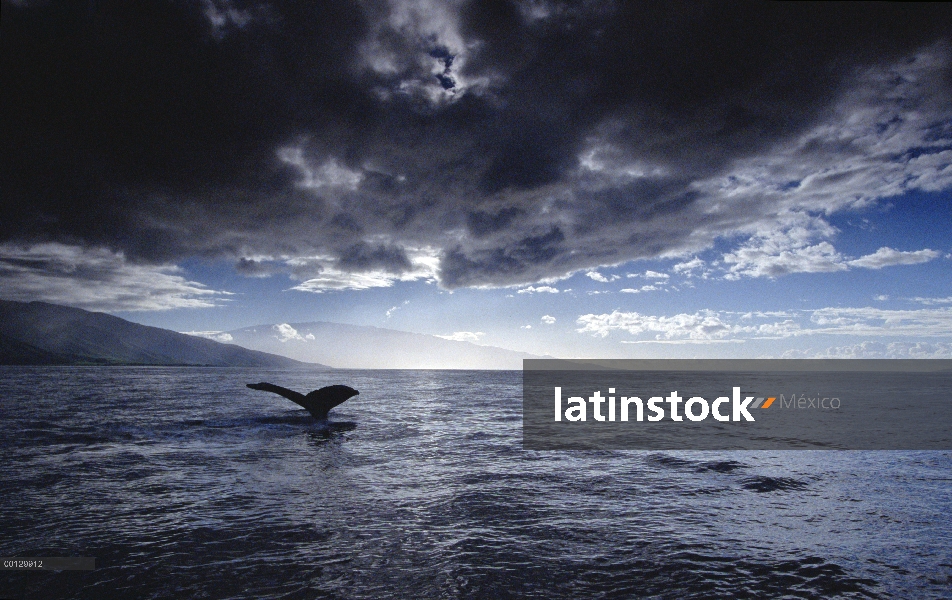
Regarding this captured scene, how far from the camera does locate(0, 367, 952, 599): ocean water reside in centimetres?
637

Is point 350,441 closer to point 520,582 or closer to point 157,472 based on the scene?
point 157,472

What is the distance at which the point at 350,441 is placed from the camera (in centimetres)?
1923

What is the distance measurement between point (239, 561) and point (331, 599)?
7.05ft

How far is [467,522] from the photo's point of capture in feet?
29.3

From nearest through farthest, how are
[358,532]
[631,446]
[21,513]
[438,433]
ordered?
1. [358,532]
2. [21,513]
3. [631,446]
4. [438,433]

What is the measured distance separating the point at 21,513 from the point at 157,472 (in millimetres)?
3772

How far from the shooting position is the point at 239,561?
6.90 metres

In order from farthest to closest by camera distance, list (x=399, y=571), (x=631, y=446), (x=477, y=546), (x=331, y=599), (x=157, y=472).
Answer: (x=631, y=446) → (x=157, y=472) → (x=477, y=546) → (x=399, y=571) → (x=331, y=599)

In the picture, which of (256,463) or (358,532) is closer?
(358,532)

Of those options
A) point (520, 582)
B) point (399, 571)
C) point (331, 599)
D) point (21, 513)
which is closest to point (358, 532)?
A: point (399, 571)

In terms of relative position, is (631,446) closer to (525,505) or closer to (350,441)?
(525,505)

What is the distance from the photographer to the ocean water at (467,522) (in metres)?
6.37

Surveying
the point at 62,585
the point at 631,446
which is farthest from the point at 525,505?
the point at 631,446

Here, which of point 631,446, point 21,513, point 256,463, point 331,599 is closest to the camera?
point 331,599
